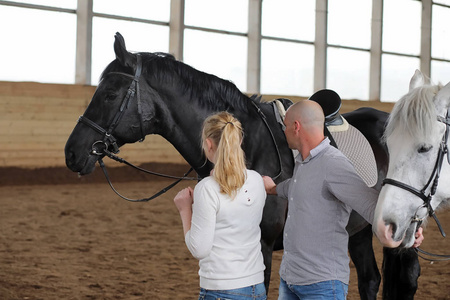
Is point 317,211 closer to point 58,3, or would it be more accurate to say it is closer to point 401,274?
point 401,274

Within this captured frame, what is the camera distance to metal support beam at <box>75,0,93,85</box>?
10.9 metres

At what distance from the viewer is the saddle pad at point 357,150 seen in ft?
10.1

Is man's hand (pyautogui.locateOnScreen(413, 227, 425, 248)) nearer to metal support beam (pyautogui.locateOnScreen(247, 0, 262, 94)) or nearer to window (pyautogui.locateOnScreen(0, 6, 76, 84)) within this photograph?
window (pyautogui.locateOnScreen(0, 6, 76, 84))

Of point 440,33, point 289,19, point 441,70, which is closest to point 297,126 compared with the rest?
point 289,19

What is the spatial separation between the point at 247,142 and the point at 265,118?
20 centimetres

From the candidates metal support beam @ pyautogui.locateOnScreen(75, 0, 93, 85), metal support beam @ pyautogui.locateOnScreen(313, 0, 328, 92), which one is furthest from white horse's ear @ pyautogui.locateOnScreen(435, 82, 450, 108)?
metal support beam @ pyautogui.locateOnScreen(313, 0, 328, 92)

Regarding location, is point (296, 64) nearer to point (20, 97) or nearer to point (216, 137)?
point (20, 97)

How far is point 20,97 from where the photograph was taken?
9711 millimetres

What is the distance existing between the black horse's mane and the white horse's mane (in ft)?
3.81

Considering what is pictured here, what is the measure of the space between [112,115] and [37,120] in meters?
7.67

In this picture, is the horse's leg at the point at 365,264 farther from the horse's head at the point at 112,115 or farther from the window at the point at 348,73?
the window at the point at 348,73

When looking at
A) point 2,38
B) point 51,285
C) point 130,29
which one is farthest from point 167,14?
point 51,285

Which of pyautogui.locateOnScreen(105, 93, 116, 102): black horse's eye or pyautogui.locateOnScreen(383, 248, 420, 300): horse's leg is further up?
pyautogui.locateOnScreen(105, 93, 116, 102): black horse's eye

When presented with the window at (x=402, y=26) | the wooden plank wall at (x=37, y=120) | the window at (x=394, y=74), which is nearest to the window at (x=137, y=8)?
the wooden plank wall at (x=37, y=120)
